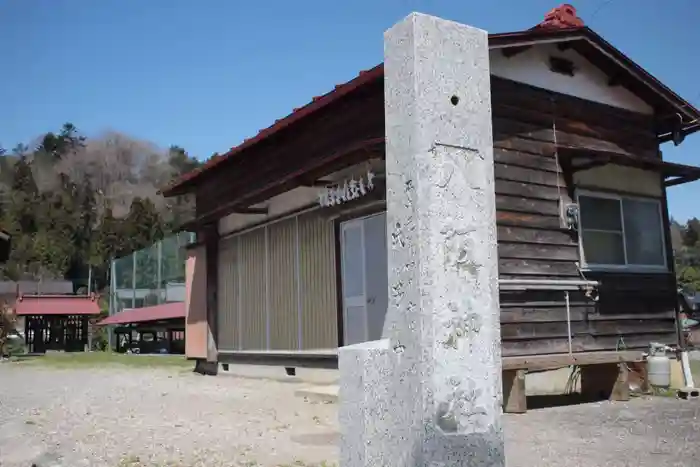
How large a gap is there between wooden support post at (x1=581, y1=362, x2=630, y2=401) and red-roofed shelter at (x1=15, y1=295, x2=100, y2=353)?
1129 inches

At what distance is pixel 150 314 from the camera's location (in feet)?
84.8

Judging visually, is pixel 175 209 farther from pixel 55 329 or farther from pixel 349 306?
pixel 349 306

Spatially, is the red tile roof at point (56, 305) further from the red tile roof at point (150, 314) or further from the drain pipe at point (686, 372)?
the drain pipe at point (686, 372)

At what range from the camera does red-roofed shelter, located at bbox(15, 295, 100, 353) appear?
106 feet

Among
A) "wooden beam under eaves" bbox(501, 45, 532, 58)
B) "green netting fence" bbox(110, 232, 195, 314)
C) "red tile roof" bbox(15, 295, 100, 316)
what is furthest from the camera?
"red tile roof" bbox(15, 295, 100, 316)

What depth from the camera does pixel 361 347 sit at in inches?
135

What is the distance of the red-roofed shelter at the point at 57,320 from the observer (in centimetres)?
3231

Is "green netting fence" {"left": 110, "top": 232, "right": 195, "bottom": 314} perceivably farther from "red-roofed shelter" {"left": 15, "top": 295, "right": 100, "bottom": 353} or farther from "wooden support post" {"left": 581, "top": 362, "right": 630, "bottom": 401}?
"wooden support post" {"left": 581, "top": 362, "right": 630, "bottom": 401}

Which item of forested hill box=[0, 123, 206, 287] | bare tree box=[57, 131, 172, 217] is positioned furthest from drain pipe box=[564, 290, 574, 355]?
bare tree box=[57, 131, 172, 217]

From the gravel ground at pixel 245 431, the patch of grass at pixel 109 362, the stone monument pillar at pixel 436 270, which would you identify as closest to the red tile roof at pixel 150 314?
the patch of grass at pixel 109 362

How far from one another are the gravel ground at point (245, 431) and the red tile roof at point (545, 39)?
404 centimetres

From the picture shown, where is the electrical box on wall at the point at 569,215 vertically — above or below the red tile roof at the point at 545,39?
below

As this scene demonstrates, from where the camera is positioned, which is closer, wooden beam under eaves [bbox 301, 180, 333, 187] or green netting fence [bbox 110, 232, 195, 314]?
wooden beam under eaves [bbox 301, 180, 333, 187]

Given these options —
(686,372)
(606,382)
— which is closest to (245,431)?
(606,382)
